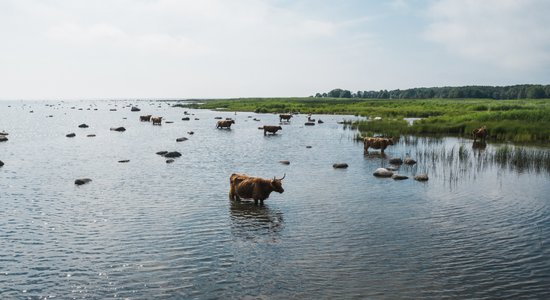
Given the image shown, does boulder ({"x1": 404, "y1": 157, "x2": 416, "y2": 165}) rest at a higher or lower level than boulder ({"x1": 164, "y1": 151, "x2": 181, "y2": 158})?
higher

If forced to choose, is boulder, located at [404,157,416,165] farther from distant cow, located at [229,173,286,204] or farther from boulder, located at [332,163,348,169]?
distant cow, located at [229,173,286,204]

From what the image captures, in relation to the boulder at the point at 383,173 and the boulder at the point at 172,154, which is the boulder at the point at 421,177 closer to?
the boulder at the point at 383,173

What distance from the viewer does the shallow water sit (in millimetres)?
10492

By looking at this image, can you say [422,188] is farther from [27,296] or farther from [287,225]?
[27,296]

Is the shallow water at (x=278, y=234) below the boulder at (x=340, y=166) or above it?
below

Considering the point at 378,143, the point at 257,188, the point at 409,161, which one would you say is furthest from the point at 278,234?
the point at 378,143

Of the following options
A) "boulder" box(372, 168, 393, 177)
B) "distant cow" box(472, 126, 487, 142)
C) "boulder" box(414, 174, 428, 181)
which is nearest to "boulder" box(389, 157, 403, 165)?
"boulder" box(372, 168, 393, 177)

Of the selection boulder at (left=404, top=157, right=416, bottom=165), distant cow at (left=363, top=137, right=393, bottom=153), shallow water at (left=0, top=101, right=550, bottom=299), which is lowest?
shallow water at (left=0, top=101, right=550, bottom=299)

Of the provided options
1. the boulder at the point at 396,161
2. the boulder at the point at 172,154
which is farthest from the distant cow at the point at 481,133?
the boulder at the point at 172,154

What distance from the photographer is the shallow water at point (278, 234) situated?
10.5 metres

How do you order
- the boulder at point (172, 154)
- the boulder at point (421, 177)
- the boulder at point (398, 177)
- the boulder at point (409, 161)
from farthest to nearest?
the boulder at point (172, 154) < the boulder at point (409, 161) < the boulder at point (398, 177) < the boulder at point (421, 177)

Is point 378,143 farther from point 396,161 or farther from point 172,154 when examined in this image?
point 172,154

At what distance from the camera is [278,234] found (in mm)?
14312

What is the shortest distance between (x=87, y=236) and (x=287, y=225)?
6241 mm
